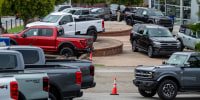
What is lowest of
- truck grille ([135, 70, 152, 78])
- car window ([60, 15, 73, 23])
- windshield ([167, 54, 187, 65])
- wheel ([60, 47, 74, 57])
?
truck grille ([135, 70, 152, 78])

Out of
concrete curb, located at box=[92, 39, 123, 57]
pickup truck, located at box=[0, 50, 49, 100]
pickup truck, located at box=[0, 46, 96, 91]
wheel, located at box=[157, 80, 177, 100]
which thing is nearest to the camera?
pickup truck, located at box=[0, 50, 49, 100]

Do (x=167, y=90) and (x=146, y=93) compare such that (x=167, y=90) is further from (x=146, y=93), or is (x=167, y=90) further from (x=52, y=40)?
(x=52, y=40)

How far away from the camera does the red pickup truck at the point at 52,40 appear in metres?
22.4

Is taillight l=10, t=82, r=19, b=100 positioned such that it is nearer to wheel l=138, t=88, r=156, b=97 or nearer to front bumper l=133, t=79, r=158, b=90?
front bumper l=133, t=79, r=158, b=90

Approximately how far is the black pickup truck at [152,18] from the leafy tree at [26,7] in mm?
9680

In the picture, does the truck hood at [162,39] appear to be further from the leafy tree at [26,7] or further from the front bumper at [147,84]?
the front bumper at [147,84]

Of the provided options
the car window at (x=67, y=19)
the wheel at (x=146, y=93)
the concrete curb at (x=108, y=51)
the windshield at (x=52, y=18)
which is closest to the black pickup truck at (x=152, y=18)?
the concrete curb at (x=108, y=51)

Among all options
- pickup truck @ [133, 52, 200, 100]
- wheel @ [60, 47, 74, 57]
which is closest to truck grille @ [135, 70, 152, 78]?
pickup truck @ [133, 52, 200, 100]

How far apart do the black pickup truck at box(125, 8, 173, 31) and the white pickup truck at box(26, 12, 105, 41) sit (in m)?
8.93

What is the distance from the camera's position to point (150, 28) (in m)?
27.8

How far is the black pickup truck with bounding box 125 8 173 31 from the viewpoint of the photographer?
3712cm

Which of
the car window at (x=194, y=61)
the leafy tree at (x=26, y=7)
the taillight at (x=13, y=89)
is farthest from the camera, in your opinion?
the leafy tree at (x=26, y=7)

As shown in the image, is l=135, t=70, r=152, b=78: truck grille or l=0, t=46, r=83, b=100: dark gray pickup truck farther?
l=135, t=70, r=152, b=78: truck grille

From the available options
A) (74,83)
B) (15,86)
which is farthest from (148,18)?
(15,86)
